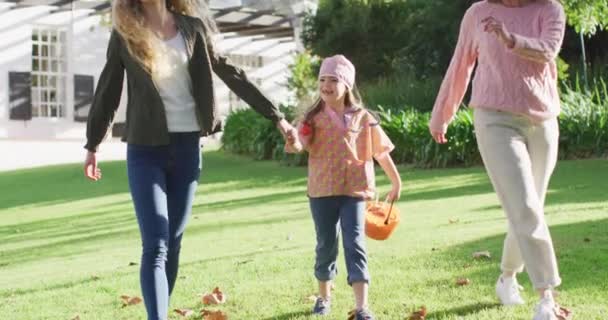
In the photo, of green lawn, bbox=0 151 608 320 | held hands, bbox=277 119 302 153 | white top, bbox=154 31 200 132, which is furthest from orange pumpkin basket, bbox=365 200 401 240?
white top, bbox=154 31 200 132

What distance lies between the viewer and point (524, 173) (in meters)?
4.88

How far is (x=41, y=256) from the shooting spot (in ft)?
31.6

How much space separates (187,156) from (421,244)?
145 inches

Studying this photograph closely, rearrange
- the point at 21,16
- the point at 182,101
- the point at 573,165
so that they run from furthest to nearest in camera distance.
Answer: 1. the point at 21,16
2. the point at 573,165
3. the point at 182,101

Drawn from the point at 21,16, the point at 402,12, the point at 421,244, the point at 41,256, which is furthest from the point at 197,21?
the point at 21,16

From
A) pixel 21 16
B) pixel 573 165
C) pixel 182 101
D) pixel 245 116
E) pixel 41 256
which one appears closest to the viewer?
pixel 182 101

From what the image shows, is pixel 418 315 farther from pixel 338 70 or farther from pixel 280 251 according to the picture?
pixel 280 251

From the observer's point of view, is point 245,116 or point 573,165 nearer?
point 573,165

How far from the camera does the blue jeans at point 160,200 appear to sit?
449 centimetres

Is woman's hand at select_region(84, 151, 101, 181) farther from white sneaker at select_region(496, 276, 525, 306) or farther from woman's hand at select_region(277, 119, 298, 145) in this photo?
white sneaker at select_region(496, 276, 525, 306)

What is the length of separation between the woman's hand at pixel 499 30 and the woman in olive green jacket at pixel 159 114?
37.4 inches

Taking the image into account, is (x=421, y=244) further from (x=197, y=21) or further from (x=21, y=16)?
(x=21, y=16)

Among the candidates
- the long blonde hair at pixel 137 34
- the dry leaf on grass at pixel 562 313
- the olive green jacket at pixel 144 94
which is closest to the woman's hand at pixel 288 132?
the olive green jacket at pixel 144 94

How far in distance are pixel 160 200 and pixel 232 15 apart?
85.7ft
